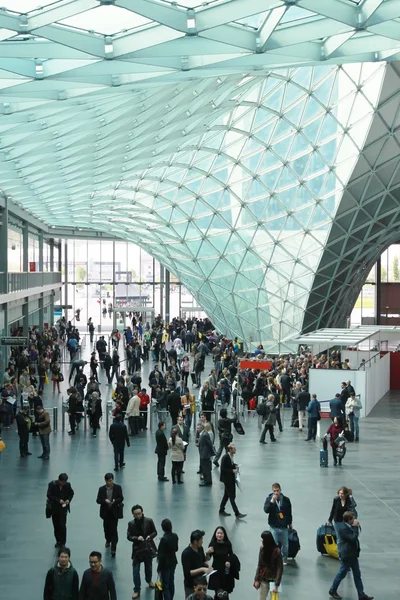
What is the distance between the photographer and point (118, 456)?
23.7 metres

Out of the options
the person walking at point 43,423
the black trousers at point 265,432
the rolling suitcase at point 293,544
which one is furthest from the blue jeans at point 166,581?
the black trousers at point 265,432

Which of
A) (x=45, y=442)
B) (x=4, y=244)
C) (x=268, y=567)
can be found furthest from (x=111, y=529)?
(x=4, y=244)

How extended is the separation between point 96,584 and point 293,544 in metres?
5.35

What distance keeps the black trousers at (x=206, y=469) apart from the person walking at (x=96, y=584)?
9.87 metres

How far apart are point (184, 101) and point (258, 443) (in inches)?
459

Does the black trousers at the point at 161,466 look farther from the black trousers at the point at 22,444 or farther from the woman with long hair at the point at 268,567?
the woman with long hair at the point at 268,567

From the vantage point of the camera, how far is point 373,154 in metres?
46.0

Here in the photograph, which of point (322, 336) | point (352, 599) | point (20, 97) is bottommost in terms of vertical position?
point (352, 599)

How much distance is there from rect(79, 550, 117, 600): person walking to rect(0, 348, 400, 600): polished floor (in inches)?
99.1

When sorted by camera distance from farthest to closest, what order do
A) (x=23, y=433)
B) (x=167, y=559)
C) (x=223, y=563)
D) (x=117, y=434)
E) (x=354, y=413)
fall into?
(x=354, y=413), (x=23, y=433), (x=117, y=434), (x=167, y=559), (x=223, y=563)

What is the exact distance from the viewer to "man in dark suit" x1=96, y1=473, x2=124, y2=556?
54.2 ft

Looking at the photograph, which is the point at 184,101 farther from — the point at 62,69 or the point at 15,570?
the point at 15,570

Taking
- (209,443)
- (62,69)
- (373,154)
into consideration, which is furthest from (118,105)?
(373,154)

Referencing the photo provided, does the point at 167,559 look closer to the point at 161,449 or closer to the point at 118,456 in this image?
the point at 161,449
